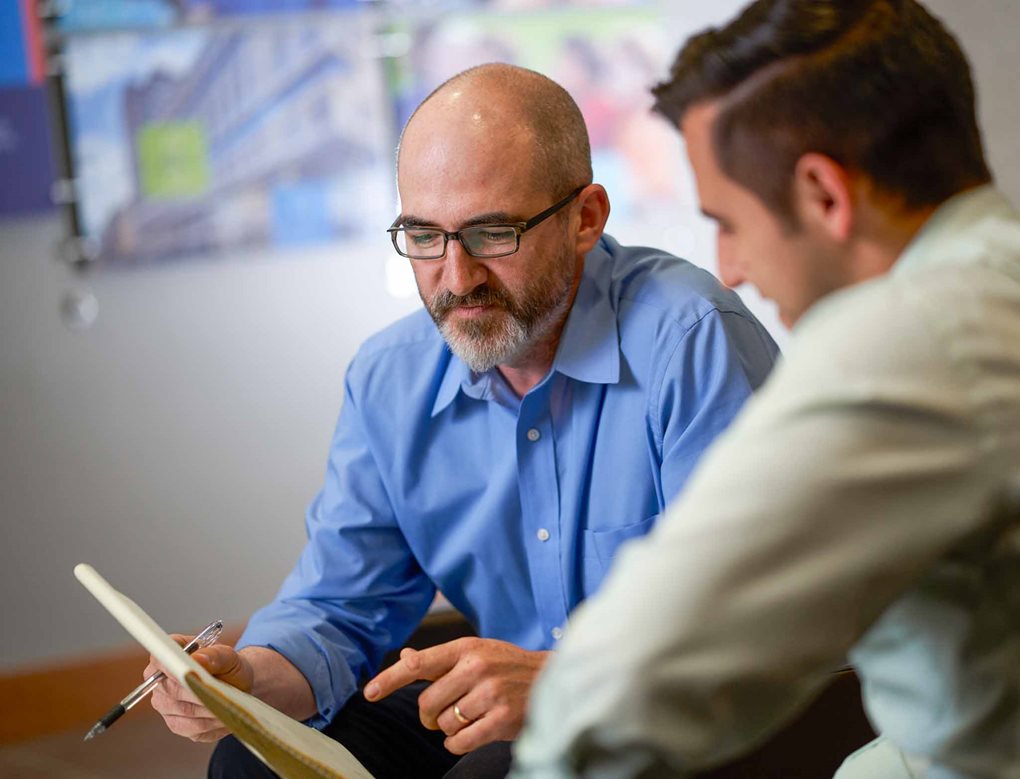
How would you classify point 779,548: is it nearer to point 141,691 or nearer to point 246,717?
point 246,717

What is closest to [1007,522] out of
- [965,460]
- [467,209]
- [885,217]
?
[965,460]

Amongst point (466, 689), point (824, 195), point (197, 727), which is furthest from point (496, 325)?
point (824, 195)

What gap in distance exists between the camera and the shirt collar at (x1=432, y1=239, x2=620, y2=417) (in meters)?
1.74

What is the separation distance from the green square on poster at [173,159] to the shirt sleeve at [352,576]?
A: 1.61m

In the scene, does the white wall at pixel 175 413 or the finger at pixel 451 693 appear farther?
the white wall at pixel 175 413

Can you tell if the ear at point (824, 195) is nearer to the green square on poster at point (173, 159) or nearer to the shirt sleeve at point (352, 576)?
the shirt sleeve at point (352, 576)

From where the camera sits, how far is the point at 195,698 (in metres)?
1.47

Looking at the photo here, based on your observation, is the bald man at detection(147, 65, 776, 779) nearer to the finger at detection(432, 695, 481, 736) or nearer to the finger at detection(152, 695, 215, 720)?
the finger at detection(152, 695, 215, 720)

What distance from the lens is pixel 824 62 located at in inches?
36.6

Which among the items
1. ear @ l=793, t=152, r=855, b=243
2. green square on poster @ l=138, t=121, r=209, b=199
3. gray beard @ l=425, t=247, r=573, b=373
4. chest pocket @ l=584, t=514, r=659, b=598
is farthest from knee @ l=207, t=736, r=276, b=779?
green square on poster @ l=138, t=121, r=209, b=199

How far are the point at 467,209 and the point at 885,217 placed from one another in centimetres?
85

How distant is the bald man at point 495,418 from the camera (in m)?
1.69

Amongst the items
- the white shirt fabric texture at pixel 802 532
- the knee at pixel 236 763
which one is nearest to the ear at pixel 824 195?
the white shirt fabric texture at pixel 802 532

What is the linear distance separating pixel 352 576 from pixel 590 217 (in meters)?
0.63
